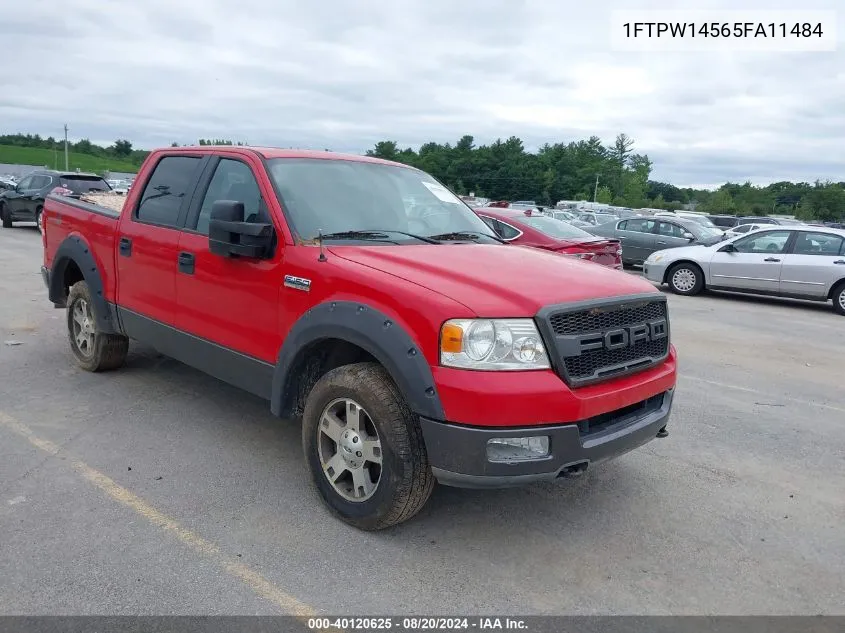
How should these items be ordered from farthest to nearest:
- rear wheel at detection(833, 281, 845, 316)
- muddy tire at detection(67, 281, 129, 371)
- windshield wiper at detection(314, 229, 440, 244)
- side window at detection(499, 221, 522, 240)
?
rear wheel at detection(833, 281, 845, 316), side window at detection(499, 221, 522, 240), muddy tire at detection(67, 281, 129, 371), windshield wiper at detection(314, 229, 440, 244)

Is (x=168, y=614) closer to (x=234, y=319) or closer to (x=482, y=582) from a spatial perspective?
(x=482, y=582)

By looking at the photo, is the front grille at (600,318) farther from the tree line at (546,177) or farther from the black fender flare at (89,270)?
the tree line at (546,177)

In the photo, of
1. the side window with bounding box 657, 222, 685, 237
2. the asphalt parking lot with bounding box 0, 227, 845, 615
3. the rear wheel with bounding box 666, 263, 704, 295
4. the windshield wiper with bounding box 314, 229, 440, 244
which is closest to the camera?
the asphalt parking lot with bounding box 0, 227, 845, 615

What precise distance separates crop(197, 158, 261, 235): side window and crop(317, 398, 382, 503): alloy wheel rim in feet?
4.52

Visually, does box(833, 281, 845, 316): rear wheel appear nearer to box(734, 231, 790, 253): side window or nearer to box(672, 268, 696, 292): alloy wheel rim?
box(734, 231, 790, 253): side window

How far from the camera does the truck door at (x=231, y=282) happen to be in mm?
3961

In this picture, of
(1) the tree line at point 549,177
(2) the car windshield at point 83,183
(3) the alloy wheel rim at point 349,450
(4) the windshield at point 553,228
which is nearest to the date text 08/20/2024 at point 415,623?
(3) the alloy wheel rim at point 349,450

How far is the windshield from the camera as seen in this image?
10.7m

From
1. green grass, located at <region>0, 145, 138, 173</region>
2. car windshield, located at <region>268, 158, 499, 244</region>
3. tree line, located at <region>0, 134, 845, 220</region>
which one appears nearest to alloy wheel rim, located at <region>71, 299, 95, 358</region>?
car windshield, located at <region>268, 158, 499, 244</region>

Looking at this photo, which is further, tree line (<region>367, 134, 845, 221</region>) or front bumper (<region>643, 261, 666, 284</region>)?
tree line (<region>367, 134, 845, 221</region>)

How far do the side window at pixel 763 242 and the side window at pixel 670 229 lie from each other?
146 inches

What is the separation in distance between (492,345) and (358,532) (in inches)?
48.0

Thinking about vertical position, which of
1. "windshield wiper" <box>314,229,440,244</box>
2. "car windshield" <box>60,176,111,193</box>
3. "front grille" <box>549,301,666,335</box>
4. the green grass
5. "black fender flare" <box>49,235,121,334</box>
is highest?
the green grass

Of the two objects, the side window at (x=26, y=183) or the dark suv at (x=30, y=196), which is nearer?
the dark suv at (x=30, y=196)
